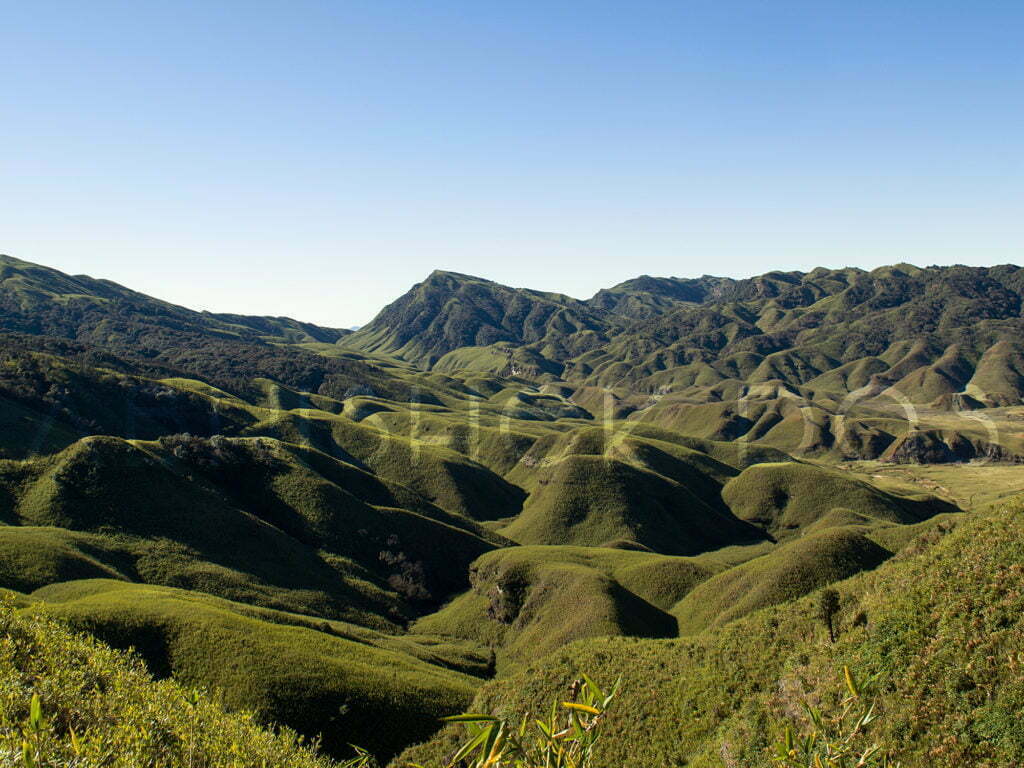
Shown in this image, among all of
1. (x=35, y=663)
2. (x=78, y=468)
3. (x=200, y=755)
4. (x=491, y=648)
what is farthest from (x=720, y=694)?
(x=78, y=468)

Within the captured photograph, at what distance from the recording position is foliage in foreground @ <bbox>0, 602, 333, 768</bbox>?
16531mm

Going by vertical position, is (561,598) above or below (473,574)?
above

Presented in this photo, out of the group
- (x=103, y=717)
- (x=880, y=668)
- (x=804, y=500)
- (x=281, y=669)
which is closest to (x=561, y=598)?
(x=281, y=669)

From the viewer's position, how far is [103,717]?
21000 mm

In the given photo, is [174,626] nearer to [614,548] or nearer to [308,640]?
[308,640]

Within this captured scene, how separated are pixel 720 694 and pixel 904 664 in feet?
40.1

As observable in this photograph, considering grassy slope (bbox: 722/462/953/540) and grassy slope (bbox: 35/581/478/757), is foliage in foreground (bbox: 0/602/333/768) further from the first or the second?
grassy slope (bbox: 722/462/953/540)

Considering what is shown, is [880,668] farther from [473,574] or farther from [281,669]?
[473,574]

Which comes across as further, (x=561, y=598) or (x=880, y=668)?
(x=561, y=598)

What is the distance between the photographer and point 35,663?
82.2 ft

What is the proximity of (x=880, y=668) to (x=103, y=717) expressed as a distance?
32.8 m

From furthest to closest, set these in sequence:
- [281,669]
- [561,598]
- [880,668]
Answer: [561,598]
[281,669]
[880,668]

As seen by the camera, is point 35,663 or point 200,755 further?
point 35,663

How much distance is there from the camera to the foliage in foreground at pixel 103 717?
16531 mm
